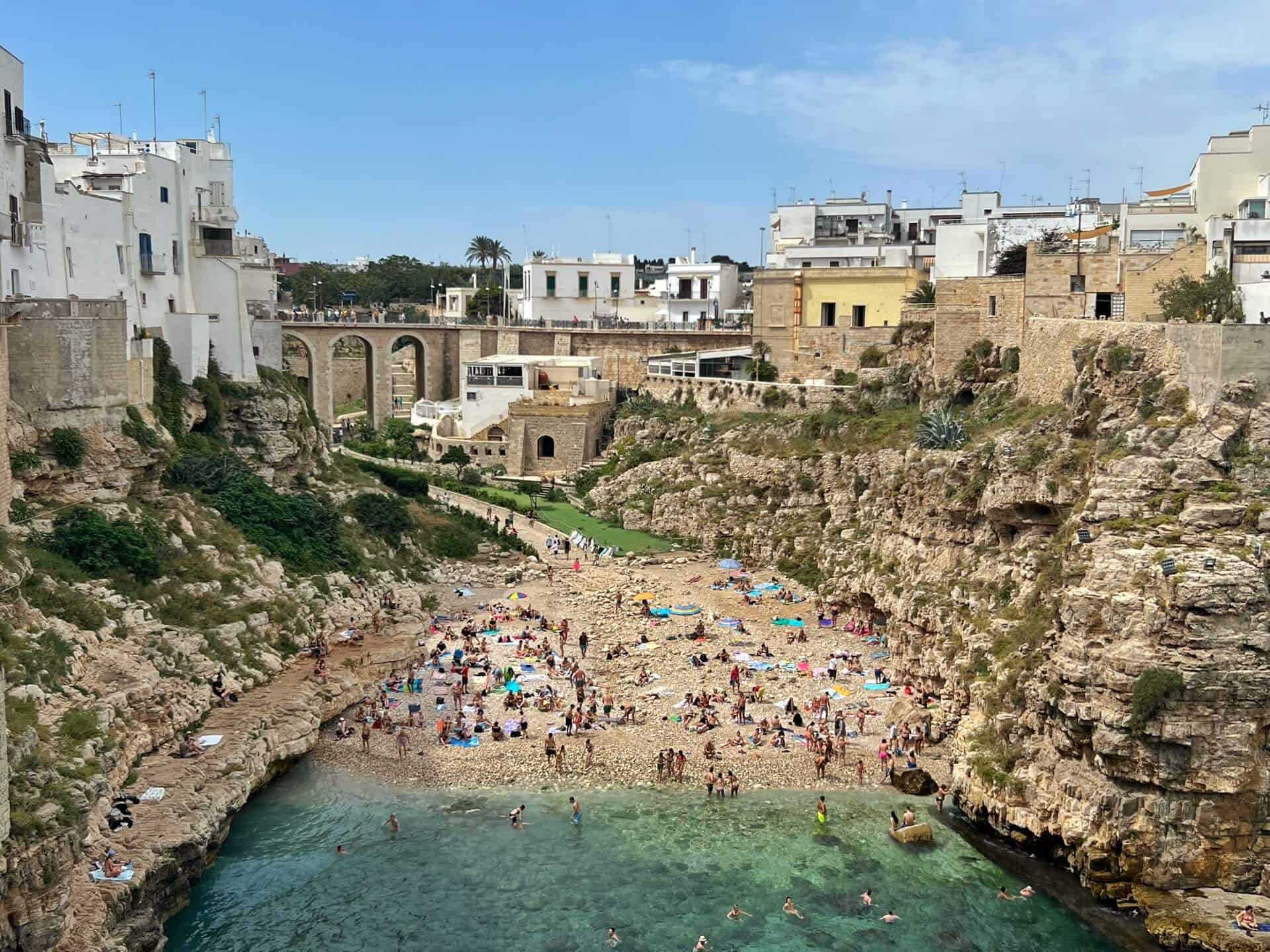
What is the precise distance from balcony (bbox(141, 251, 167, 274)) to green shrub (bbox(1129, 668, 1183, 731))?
95.2ft

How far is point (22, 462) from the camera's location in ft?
97.1

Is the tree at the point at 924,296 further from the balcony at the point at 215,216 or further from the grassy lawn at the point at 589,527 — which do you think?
the balcony at the point at 215,216

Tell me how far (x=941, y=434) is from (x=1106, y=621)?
1418 cm

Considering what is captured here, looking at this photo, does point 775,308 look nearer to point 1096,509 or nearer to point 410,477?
point 410,477

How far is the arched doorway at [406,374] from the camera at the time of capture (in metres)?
63.9

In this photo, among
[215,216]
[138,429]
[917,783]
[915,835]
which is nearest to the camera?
[915,835]

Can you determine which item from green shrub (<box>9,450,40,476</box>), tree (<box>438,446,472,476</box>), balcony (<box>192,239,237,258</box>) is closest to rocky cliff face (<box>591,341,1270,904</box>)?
green shrub (<box>9,450,40,476</box>)

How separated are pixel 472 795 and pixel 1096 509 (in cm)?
1339

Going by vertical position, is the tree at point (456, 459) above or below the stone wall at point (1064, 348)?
below

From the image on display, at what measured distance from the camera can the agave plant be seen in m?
36.6

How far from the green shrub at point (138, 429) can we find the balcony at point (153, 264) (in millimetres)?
6112

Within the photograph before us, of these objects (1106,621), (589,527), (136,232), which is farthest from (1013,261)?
(136,232)

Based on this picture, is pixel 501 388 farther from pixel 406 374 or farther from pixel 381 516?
pixel 406 374

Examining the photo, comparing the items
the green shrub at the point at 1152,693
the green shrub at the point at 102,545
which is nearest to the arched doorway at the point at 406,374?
the green shrub at the point at 102,545
